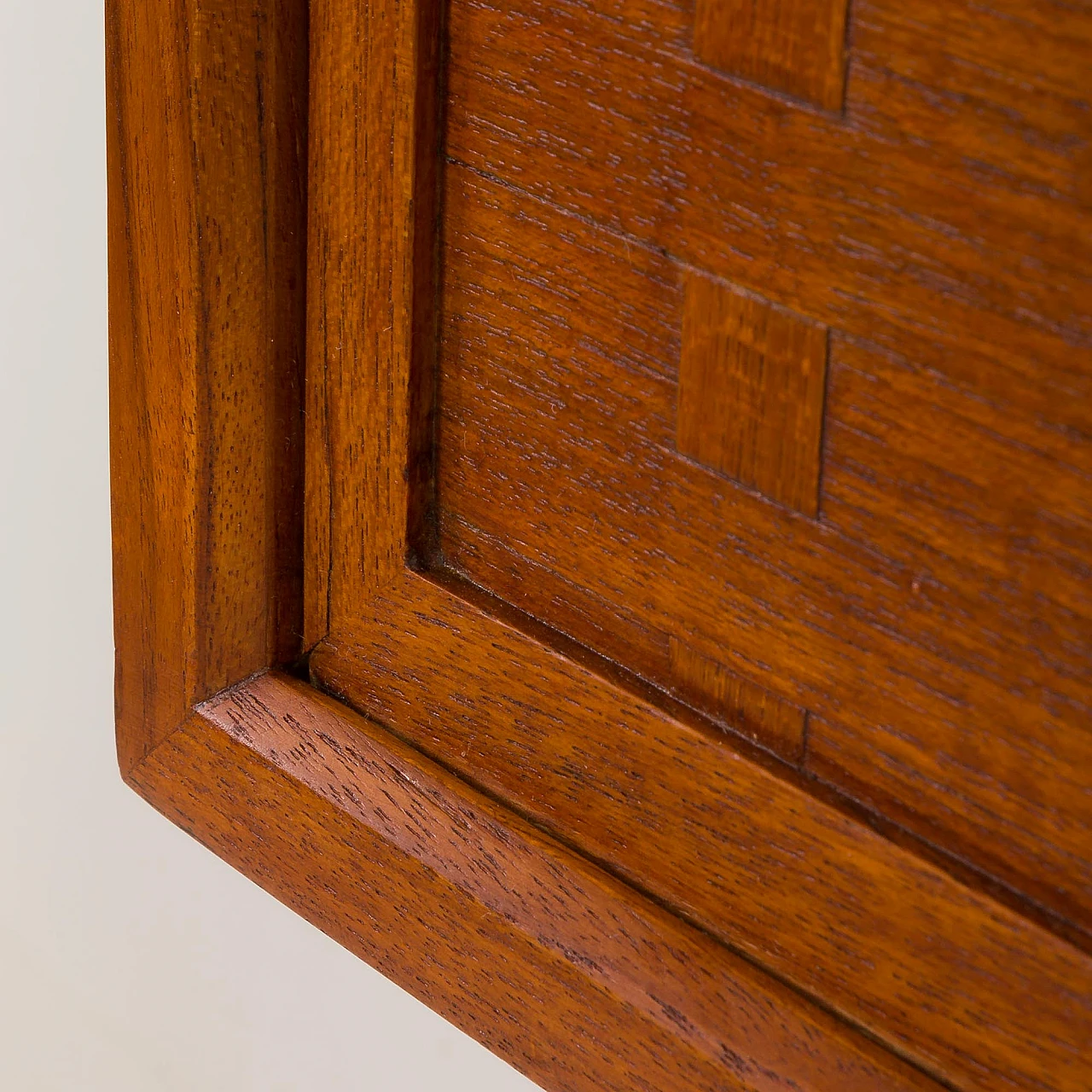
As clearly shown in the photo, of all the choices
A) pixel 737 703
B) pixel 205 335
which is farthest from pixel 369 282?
pixel 737 703

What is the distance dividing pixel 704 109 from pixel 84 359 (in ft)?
1.22

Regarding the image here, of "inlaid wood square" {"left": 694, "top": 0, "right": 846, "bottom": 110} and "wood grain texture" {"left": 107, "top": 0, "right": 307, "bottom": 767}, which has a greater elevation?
"inlaid wood square" {"left": 694, "top": 0, "right": 846, "bottom": 110}

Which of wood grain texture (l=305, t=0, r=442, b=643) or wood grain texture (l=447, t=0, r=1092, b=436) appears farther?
wood grain texture (l=305, t=0, r=442, b=643)

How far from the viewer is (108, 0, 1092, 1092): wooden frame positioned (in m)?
0.40

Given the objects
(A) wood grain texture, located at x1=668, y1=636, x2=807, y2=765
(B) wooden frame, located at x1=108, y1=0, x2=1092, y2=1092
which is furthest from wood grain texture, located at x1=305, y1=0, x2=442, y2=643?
(A) wood grain texture, located at x1=668, y1=636, x2=807, y2=765

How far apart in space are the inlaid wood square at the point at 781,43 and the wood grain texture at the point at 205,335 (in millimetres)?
161

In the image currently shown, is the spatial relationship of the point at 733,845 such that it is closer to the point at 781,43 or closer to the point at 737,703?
the point at 737,703

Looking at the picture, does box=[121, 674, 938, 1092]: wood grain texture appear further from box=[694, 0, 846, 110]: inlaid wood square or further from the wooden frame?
box=[694, 0, 846, 110]: inlaid wood square

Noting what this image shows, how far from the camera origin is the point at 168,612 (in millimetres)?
554

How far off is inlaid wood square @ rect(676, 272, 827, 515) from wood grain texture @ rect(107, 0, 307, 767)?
0.53 ft

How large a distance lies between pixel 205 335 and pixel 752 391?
0.20 meters

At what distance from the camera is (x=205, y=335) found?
509 mm

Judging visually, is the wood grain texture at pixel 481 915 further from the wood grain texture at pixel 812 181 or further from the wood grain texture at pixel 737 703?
the wood grain texture at pixel 812 181

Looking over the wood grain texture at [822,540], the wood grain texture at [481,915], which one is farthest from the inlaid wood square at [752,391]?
the wood grain texture at [481,915]
